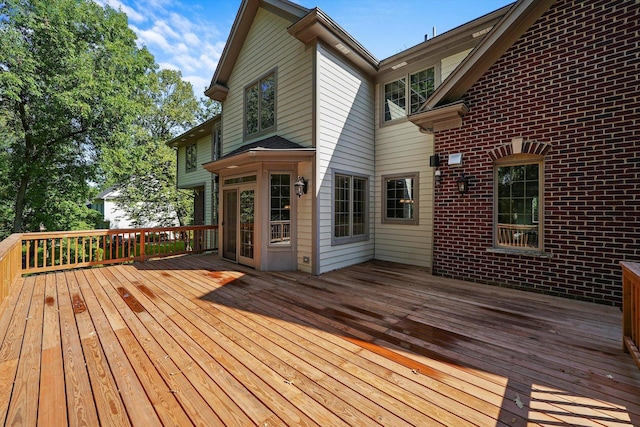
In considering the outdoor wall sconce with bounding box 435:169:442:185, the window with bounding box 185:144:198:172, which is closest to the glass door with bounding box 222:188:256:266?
the outdoor wall sconce with bounding box 435:169:442:185

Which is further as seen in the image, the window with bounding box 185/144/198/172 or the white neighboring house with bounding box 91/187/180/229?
the white neighboring house with bounding box 91/187/180/229

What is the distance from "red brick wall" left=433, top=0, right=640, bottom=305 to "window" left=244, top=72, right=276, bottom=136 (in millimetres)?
4459

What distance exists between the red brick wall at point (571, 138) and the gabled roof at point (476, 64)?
0.14 meters

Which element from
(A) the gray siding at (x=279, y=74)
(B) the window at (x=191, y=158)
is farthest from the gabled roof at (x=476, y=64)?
(B) the window at (x=191, y=158)

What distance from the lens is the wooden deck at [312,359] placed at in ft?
6.02

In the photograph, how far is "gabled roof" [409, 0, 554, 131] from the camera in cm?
434

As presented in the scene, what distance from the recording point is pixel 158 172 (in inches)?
614

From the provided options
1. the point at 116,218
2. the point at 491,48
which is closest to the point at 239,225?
the point at 491,48

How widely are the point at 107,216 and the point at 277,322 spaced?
850 inches

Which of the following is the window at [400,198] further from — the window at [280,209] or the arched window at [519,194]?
the window at [280,209]

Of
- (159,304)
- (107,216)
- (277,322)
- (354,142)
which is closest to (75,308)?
(159,304)

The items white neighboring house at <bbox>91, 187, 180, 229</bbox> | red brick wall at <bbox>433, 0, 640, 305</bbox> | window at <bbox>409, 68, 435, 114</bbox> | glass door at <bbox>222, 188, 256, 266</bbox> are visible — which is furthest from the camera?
white neighboring house at <bbox>91, 187, 180, 229</bbox>

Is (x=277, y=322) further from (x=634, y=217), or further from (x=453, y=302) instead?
(x=634, y=217)

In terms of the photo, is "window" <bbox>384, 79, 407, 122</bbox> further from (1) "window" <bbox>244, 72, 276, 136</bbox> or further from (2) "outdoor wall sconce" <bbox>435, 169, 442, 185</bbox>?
(1) "window" <bbox>244, 72, 276, 136</bbox>
